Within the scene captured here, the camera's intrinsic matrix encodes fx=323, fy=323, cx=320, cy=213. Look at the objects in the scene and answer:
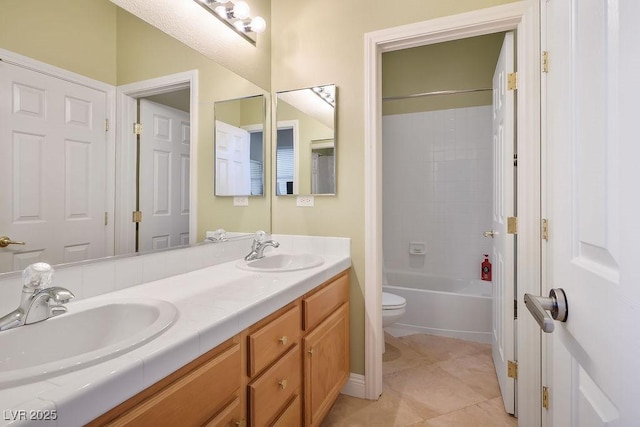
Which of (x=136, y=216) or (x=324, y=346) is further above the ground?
(x=136, y=216)

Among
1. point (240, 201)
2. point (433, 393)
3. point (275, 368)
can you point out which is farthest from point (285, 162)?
point (433, 393)

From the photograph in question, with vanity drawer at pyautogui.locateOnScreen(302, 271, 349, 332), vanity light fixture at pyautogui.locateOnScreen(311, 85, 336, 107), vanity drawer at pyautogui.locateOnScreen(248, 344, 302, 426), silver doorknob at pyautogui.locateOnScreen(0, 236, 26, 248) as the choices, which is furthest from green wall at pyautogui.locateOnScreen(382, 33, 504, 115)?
silver doorknob at pyautogui.locateOnScreen(0, 236, 26, 248)

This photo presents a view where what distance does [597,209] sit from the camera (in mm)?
524

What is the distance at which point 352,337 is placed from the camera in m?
1.97

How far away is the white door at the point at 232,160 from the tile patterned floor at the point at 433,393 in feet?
4.54

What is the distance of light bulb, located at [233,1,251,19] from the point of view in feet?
5.94

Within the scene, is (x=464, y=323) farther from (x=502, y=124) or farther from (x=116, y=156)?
(x=116, y=156)

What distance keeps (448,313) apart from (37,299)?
8.95 feet

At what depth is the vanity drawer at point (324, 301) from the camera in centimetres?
139

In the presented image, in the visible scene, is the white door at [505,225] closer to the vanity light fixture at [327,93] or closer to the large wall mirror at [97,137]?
the vanity light fixture at [327,93]

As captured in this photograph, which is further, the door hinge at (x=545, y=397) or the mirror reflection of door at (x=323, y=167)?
the mirror reflection of door at (x=323, y=167)

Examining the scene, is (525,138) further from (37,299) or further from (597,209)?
(37,299)

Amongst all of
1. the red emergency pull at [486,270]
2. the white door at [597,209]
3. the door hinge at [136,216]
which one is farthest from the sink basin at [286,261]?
the red emergency pull at [486,270]

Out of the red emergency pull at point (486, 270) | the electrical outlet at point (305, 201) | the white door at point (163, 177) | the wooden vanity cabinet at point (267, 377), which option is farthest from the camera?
the red emergency pull at point (486, 270)
